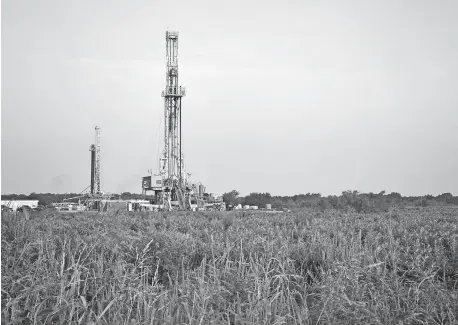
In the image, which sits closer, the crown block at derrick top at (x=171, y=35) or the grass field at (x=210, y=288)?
the grass field at (x=210, y=288)

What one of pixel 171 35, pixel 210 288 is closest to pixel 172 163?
pixel 171 35

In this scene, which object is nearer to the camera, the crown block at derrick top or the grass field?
the grass field

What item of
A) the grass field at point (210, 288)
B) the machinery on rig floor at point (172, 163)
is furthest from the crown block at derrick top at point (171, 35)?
the grass field at point (210, 288)

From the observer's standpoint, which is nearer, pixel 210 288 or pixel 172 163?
pixel 210 288

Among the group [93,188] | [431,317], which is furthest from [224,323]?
[93,188]

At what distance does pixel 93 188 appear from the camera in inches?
2881

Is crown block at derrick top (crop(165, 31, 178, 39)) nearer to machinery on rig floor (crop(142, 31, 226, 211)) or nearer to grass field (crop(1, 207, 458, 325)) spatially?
machinery on rig floor (crop(142, 31, 226, 211))

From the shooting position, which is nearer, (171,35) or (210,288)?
(210,288)

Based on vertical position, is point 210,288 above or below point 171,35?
below

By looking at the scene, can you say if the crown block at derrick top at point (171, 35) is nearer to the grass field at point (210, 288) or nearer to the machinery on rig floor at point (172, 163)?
the machinery on rig floor at point (172, 163)

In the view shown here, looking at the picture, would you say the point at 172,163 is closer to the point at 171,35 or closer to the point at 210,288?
the point at 171,35

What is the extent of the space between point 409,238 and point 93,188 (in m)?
65.8

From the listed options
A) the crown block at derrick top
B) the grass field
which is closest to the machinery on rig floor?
the crown block at derrick top

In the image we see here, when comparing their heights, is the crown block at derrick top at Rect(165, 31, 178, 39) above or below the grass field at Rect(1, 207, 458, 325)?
above
